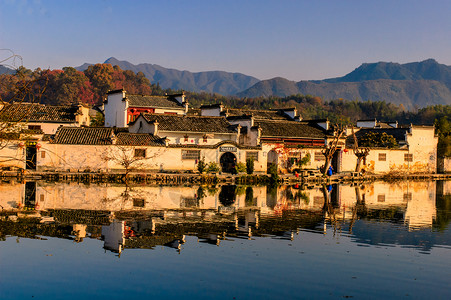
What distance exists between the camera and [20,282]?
11.6m

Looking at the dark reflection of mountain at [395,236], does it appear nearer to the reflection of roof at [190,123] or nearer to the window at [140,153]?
the window at [140,153]

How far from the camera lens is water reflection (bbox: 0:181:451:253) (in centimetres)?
1703

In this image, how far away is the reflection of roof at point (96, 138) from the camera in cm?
3788

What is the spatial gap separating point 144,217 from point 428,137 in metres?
40.3

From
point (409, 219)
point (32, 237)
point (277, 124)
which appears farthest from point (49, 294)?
point (277, 124)

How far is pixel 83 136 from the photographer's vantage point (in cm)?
3856

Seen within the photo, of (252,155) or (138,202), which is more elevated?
(252,155)

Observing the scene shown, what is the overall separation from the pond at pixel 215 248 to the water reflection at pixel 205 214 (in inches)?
1.9

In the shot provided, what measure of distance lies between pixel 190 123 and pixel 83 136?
9.23 m

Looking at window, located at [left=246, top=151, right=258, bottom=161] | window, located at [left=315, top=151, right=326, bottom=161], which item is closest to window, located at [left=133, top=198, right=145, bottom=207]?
window, located at [left=246, top=151, right=258, bottom=161]

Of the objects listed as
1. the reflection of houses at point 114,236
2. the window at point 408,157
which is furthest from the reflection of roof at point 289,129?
the reflection of houses at point 114,236

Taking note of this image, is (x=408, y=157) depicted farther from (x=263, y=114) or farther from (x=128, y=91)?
(x=128, y=91)

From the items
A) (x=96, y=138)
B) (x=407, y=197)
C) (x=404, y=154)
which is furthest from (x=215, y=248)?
(x=404, y=154)

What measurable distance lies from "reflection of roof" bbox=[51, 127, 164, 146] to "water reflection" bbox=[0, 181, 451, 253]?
5.80 meters
